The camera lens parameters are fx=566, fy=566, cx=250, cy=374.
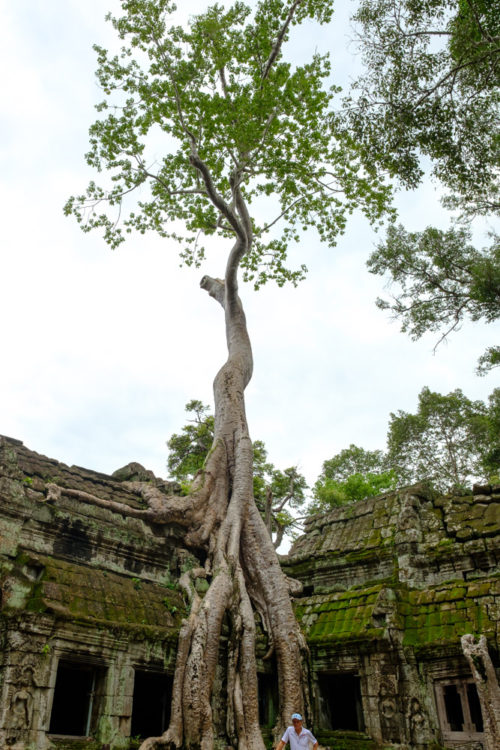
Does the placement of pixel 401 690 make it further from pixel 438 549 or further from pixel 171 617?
pixel 171 617

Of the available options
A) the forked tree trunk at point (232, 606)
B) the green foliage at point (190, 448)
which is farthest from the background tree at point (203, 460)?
the forked tree trunk at point (232, 606)

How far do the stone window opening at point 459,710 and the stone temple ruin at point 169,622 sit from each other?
0.05 feet

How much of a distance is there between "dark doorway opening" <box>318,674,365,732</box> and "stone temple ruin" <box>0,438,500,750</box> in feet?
0.07

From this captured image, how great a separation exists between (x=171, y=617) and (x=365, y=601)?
108 inches

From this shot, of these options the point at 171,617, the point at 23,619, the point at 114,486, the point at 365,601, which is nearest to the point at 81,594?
the point at 23,619

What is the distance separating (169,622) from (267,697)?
1.99 meters

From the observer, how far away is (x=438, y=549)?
839 centimetres

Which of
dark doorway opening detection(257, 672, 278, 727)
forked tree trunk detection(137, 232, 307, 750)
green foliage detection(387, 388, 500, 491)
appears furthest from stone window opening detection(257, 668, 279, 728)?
green foliage detection(387, 388, 500, 491)

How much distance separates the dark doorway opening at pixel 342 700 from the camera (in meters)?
7.99

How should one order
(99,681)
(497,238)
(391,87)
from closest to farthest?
(99,681), (391,87), (497,238)

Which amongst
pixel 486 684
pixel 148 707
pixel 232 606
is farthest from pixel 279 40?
pixel 148 707

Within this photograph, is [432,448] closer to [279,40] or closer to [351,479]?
[351,479]

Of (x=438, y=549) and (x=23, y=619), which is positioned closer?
Answer: (x=23, y=619)

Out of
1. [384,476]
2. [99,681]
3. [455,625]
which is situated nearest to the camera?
[99,681]
